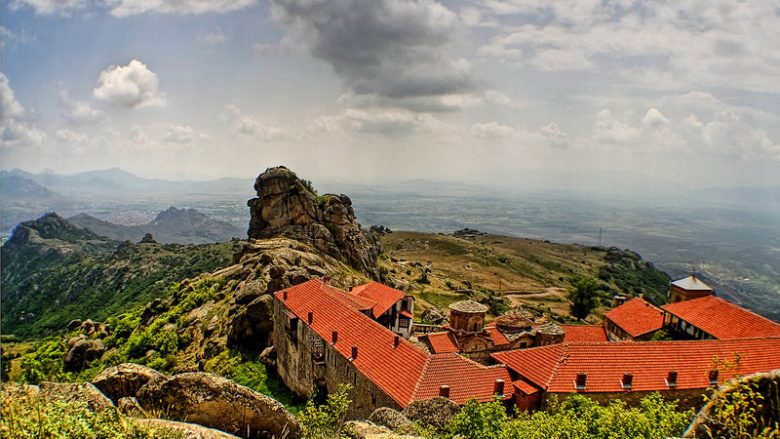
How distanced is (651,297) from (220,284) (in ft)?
392

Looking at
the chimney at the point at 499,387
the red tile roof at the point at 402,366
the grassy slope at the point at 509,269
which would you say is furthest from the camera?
the grassy slope at the point at 509,269

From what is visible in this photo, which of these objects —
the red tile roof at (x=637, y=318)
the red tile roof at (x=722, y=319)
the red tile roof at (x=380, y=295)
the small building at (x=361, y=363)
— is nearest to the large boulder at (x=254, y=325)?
the small building at (x=361, y=363)

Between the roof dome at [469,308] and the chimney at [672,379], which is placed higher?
the roof dome at [469,308]

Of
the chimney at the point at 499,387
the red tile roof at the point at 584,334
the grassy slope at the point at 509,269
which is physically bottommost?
the grassy slope at the point at 509,269

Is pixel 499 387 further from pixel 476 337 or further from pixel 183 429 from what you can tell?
pixel 183 429

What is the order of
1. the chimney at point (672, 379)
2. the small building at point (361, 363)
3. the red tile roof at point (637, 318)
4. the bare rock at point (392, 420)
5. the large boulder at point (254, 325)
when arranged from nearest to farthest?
1. the bare rock at point (392, 420)
2. the small building at point (361, 363)
3. the chimney at point (672, 379)
4. the large boulder at point (254, 325)
5. the red tile roof at point (637, 318)

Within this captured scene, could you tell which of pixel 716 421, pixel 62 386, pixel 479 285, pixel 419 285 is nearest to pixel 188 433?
pixel 62 386

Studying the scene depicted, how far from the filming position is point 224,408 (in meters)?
12.3

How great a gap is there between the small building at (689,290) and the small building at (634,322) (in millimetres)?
3799

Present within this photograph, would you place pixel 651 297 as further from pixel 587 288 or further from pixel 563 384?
pixel 563 384

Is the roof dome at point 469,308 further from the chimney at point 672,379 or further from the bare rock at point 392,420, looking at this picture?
the bare rock at point 392,420

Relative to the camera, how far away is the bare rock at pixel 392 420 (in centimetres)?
1521

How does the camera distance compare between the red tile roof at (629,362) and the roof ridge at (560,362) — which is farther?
the red tile roof at (629,362)

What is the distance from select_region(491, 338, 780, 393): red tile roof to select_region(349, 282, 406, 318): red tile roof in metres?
12.6
